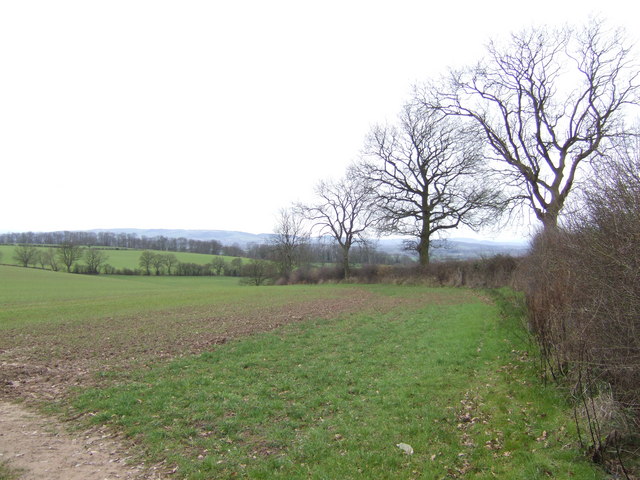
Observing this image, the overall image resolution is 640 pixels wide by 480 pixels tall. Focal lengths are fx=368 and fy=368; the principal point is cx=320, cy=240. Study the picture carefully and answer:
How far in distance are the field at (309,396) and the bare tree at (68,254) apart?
67664 millimetres

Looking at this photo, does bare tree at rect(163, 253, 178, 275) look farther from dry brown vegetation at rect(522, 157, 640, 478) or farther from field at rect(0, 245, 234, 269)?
dry brown vegetation at rect(522, 157, 640, 478)

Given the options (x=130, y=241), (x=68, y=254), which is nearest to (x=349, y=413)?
(x=68, y=254)

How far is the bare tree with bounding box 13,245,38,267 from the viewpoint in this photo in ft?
237

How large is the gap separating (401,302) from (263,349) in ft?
41.7

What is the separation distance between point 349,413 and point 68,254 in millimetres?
81133

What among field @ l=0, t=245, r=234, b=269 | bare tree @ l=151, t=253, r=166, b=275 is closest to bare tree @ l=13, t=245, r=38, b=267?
field @ l=0, t=245, r=234, b=269

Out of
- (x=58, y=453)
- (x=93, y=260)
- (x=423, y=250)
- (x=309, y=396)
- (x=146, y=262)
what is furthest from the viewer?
(x=146, y=262)

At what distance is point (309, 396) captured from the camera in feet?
22.8

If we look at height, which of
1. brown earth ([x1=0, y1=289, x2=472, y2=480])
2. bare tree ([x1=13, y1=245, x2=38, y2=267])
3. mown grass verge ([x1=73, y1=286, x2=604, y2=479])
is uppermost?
bare tree ([x1=13, y1=245, x2=38, y2=267])

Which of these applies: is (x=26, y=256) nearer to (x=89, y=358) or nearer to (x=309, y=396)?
(x=89, y=358)

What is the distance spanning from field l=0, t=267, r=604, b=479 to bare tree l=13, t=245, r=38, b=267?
74.7 meters

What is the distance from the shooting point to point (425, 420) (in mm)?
5695

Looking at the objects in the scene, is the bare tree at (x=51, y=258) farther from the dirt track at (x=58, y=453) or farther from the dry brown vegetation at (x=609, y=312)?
the dry brown vegetation at (x=609, y=312)

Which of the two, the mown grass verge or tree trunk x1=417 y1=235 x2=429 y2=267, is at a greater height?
tree trunk x1=417 y1=235 x2=429 y2=267
